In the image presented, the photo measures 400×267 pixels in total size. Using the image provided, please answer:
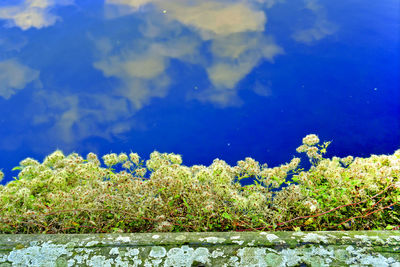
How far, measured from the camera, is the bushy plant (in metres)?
2.15

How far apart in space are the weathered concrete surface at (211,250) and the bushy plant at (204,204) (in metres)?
0.35

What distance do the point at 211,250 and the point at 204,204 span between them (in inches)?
22.5

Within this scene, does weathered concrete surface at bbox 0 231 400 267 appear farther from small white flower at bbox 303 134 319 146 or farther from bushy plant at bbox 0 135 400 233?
small white flower at bbox 303 134 319 146

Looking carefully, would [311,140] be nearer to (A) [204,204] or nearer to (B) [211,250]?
(A) [204,204]

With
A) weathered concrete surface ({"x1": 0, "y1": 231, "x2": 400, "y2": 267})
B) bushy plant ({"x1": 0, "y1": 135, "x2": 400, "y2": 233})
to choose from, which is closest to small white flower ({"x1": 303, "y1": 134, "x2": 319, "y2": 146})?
bushy plant ({"x1": 0, "y1": 135, "x2": 400, "y2": 233})

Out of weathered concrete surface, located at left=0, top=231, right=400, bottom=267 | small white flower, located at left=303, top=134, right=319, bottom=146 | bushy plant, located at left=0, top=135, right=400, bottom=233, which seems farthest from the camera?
small white flower, located at left=303, top=134, right=319, bottom=146

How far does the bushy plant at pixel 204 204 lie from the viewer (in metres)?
2.15

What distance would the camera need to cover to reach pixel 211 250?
1621 mm

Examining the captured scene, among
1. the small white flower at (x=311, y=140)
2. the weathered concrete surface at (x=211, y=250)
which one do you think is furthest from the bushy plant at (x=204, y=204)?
the small white flower at (x=311, y=140)

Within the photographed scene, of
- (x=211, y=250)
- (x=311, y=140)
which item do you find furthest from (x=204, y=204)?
(x=311, y=140)

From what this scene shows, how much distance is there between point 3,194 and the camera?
255cm

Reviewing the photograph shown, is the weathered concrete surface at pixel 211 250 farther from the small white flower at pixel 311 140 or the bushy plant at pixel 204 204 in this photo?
the small white flower at pixel 311 140

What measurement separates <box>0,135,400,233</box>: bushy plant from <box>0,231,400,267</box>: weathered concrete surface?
350 millimetres

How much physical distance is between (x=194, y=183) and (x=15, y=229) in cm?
131
